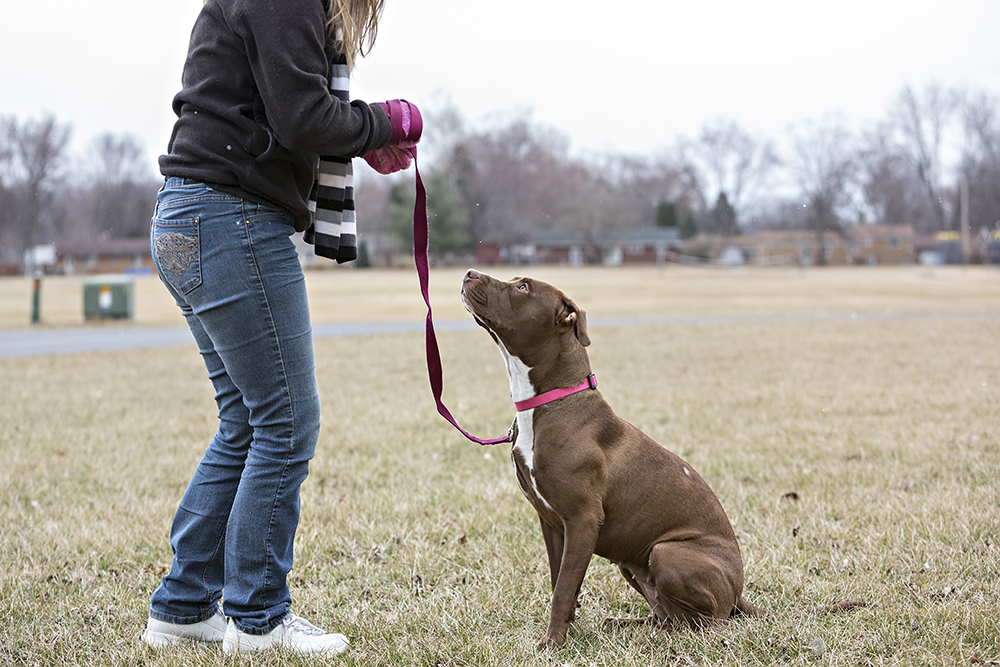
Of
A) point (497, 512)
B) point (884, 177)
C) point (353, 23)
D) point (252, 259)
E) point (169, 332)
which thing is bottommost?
point (497, 512)

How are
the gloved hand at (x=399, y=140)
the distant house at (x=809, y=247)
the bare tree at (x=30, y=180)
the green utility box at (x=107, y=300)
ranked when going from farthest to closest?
the bare tree at (x=30, y=180) → the distant house at (x=809, y=247) → the green utility box at (x=107, y=300) → the gloved hand at (x=399, y=140)

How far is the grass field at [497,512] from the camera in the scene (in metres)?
2.75

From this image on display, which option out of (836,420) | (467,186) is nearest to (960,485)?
(836,420)

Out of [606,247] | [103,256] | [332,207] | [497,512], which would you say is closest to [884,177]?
[606,247]

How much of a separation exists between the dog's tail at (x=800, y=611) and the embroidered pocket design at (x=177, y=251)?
212 centimetres

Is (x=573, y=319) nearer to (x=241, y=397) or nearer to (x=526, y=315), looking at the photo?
(x=526, y=315)

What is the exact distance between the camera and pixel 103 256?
8094 cm

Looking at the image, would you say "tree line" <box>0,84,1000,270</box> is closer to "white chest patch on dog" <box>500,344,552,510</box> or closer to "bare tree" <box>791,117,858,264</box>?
"bare tree" <box>791,117,858,264</box>

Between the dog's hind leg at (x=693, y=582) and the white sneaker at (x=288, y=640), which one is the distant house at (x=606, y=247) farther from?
the white sneaker at (x=288, y=640)

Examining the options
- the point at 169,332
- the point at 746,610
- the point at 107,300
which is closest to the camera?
the point at 746,610

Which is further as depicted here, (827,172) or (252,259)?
(827,172)

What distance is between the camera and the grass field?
2746 millimetres

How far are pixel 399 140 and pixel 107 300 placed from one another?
18.2m

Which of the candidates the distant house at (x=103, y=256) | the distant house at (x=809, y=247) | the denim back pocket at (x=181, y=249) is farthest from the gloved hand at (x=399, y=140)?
the distant house at (x=103, y=256)
